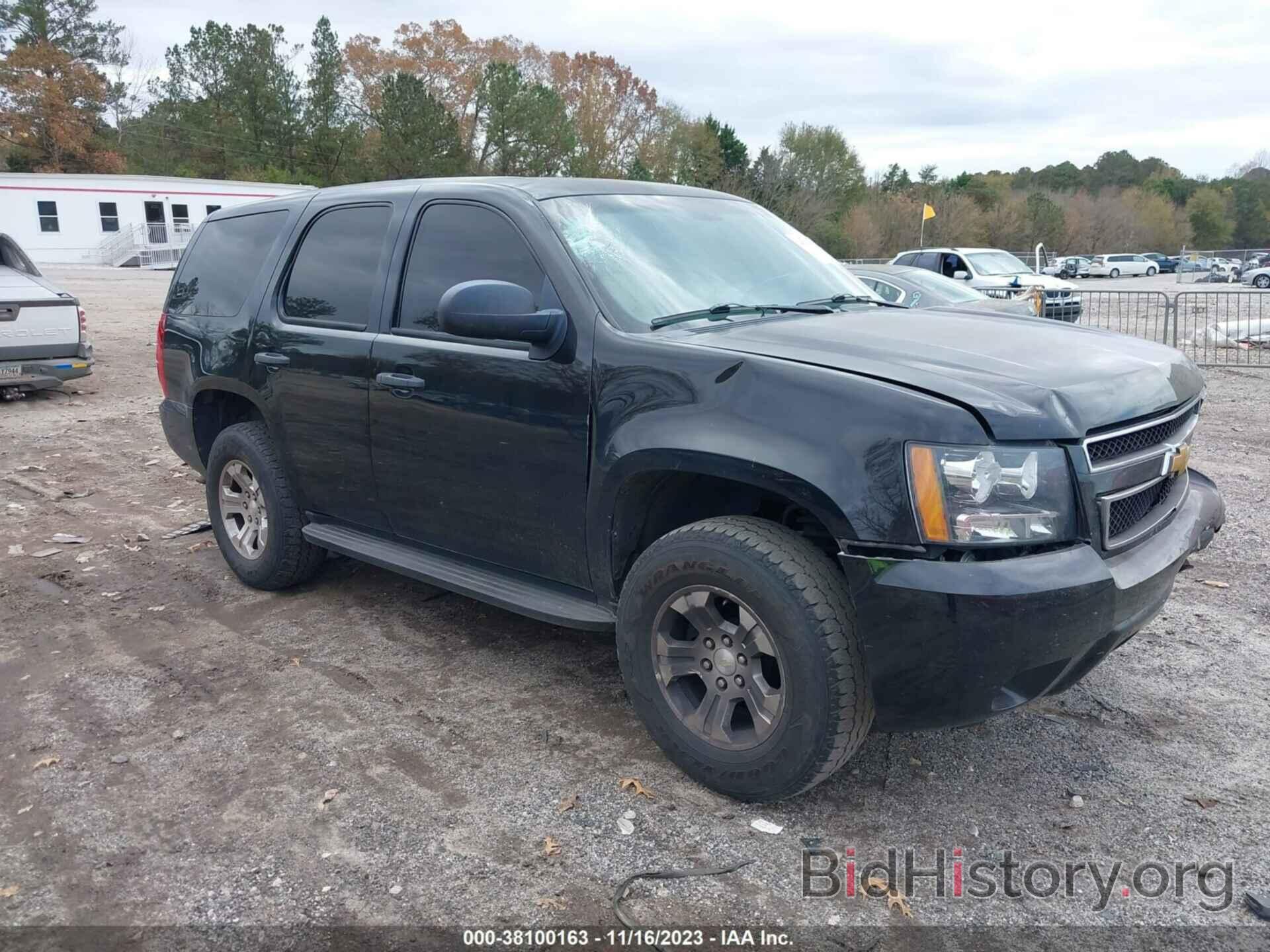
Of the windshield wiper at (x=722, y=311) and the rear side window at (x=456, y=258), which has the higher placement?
the rear side window at (x=456, y=258)

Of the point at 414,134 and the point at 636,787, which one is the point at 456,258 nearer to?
the point at 636,787

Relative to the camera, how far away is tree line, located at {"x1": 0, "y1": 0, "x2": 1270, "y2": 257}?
56.7m

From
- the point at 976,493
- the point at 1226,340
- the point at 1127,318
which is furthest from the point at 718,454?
the point at 1127,318

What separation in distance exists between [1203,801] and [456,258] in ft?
10.7

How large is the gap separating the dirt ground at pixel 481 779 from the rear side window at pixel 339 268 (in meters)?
1.48

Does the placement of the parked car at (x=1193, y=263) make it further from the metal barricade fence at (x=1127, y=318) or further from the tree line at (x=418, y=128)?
the metal barricade fence at (x=1127, y=318)

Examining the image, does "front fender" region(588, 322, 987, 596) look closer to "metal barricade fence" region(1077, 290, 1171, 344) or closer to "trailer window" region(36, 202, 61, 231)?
"metal barricade fence" region(1077, 290, 1171, 344)

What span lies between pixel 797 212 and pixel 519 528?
56.1 meters

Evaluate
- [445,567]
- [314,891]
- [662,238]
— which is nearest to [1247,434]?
[662,238]

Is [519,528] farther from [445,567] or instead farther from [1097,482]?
[1097,482]

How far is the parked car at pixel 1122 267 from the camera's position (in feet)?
203

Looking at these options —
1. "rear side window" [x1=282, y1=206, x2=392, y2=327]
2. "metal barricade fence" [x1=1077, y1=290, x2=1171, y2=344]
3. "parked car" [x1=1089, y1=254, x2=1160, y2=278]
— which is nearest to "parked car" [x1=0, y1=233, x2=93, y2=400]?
"rear side window" [x1=282, y1=206, x2=392, y2=327]

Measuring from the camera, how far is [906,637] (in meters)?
2.79

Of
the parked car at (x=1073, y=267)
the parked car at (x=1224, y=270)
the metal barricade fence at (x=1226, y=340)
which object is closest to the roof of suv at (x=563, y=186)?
the metal barricade fence at (x=1226, y=340)
